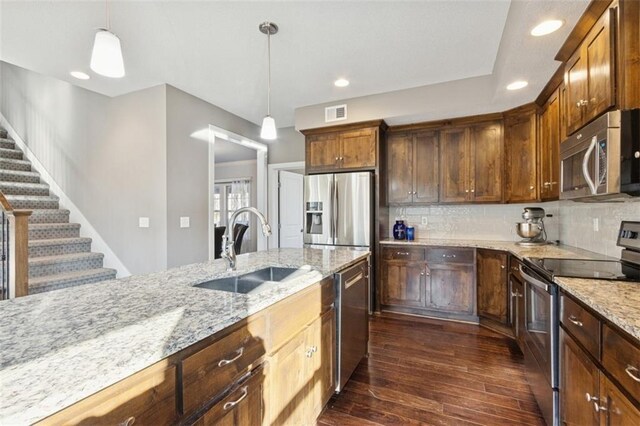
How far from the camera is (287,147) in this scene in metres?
4.96

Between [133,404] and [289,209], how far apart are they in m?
4.55

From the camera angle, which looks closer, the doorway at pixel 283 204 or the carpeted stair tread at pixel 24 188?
the carpeted stair tread at pixel 24 188

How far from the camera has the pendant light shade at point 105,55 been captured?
1578 mm

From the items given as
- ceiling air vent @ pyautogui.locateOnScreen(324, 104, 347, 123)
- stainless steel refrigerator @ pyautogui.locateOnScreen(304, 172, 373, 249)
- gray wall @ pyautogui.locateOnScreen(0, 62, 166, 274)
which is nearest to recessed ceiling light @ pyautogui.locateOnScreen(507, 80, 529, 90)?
stainless steel refrigerator @ pyautogui.locateOnScreen(304, 172, 373, 249)

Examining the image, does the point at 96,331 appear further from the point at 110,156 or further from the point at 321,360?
the point at 110,156

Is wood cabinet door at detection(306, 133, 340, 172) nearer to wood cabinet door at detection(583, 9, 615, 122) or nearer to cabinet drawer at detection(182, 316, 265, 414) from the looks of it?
wood cabinet door at detection(583, 9, 615, 122)

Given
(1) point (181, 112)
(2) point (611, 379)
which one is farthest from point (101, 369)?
(1) point (181, 112)

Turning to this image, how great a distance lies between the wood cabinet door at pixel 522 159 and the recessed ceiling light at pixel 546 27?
149cm

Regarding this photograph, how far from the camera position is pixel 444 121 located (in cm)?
374

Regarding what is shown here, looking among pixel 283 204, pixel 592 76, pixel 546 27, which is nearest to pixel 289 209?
pixel 283 204

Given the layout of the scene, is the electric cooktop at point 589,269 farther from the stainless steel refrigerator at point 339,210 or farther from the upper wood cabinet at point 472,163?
the stainless steel refrigerator at point 339,210

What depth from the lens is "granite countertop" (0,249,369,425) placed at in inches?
24.2

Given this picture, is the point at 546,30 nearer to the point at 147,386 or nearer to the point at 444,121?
the point at 444,121

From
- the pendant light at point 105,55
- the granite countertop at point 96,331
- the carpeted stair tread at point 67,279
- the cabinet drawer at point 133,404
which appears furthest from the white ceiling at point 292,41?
the cabinet drawer at point 133,404
